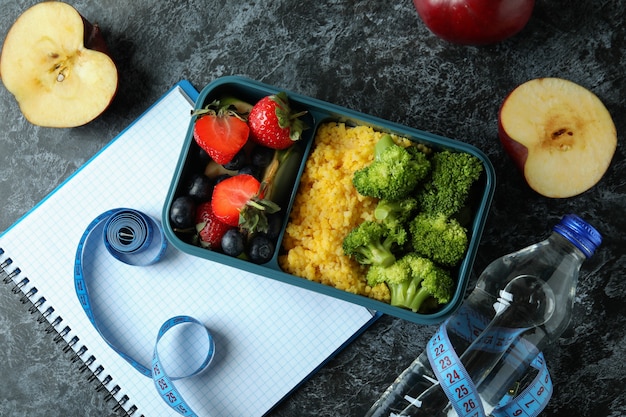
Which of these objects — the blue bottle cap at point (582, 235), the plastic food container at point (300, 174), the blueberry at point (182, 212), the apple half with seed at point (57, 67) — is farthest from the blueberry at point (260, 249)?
the blue bottle cap at point (582, 235)

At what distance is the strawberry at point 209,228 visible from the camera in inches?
63.1

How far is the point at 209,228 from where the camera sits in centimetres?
160

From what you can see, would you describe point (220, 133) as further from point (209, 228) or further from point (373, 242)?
point (373, 242)

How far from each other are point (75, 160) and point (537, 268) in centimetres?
138

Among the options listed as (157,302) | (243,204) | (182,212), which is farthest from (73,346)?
(243,204)

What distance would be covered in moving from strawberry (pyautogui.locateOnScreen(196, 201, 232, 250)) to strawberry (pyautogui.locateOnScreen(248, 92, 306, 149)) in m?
0.23

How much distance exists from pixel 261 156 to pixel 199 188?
180 mm

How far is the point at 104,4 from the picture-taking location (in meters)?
1.92

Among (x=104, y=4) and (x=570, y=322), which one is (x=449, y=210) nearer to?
→ (x=570, y=322)

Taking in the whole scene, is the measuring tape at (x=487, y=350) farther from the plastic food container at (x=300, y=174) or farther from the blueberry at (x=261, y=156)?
the blueberry at (x=261, y=156)

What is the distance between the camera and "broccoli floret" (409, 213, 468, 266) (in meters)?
1.53

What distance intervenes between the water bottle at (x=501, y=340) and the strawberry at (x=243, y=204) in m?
0.57

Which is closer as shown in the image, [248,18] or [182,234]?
[182,234]

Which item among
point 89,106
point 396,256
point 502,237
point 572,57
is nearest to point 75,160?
point 89,106
